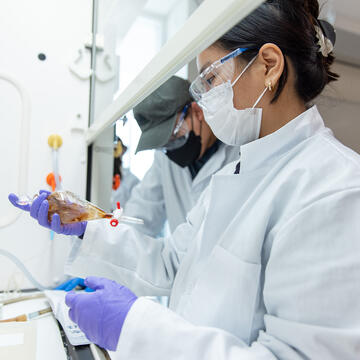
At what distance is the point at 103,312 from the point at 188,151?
38.1 inches

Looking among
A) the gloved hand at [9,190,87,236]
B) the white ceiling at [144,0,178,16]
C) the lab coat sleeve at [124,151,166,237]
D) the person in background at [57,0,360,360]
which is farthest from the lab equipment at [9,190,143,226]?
the lab coat sleeve at [124,151,166,237]

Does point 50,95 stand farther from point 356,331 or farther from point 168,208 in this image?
point 356,331

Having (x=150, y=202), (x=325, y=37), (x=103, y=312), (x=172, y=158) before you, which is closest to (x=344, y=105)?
(x=325, y=37)

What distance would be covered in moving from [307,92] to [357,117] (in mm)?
134

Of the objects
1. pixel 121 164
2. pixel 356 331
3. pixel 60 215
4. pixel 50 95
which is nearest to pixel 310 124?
pixel 356 331

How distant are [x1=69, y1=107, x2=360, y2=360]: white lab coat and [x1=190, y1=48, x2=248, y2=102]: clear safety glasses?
0.61 ft

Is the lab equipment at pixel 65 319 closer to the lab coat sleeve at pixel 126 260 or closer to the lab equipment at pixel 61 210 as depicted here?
the lab coat sleeve at pixel 126 260

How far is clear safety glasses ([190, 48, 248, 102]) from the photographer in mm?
819

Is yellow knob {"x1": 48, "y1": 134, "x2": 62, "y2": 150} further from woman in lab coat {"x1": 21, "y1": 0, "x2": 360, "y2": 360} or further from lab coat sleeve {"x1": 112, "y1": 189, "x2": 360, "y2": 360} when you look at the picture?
lab coat sleeve {"x1": 112, "y1": 189, "x2": 360, "y2": 360}

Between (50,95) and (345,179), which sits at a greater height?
(50,95)

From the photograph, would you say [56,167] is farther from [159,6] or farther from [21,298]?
[159,6]

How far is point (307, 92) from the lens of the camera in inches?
33.0

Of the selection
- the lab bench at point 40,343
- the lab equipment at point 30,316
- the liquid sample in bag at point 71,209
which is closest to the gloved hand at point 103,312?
the lab bench at point 40,343

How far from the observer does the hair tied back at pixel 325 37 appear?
777 mm
